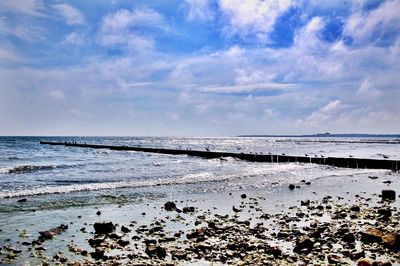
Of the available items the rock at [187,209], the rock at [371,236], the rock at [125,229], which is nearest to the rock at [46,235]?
the rock at [125,229]

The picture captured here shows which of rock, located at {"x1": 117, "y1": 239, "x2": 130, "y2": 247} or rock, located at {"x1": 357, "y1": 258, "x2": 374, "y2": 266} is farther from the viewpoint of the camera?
rock, located at {"x1": 117, "y1": 239, "x2": 130, "y2": 247}

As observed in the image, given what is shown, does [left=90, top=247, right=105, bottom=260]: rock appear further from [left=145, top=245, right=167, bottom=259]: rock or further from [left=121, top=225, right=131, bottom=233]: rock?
[left=121, top=225, right=131, bottom=233]: rock

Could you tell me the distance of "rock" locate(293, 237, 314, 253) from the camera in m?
9.62

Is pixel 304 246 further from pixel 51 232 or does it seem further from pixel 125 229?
pixel 51 232

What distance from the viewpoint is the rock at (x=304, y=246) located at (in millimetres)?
9617

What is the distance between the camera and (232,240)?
10.6 metres

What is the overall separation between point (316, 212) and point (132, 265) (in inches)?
349

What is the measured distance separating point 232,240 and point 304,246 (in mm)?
1955

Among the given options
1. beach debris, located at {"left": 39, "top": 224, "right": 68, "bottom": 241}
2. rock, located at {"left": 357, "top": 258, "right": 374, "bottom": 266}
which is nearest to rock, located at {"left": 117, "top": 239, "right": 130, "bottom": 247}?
beach debris, located at {"left": 39, "top": 224, "right": 68, "bottom": 241}

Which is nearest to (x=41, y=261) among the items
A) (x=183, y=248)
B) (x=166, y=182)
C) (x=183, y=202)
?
(x=183, y=248)

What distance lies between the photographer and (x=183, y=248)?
10070 mm

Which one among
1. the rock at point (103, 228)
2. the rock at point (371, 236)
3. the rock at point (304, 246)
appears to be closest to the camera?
the rock at point (304, 246)

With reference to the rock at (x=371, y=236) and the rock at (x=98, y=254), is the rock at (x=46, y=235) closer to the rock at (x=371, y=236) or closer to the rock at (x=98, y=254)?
the rock at (x=98, y=254)

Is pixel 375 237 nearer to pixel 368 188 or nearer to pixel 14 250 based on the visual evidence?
pixel 14 250
